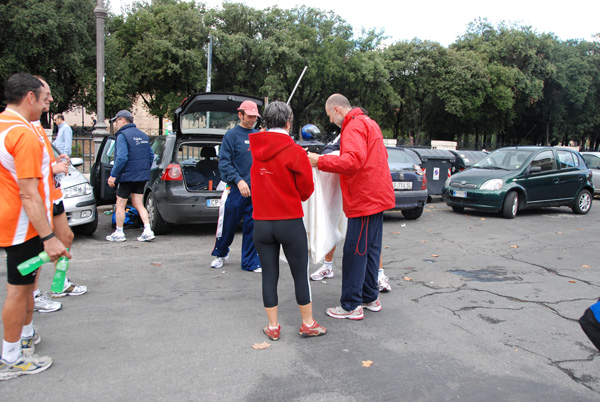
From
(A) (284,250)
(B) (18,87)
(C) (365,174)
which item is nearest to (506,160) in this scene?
(C) (365,174)

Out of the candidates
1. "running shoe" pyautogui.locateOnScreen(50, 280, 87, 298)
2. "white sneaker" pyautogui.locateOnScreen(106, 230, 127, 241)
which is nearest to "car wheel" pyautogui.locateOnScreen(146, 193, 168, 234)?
"white sneaker" pyautogui.locateOnScreen(106, 230, 127, 241)

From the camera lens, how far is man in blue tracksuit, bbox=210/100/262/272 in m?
5.68

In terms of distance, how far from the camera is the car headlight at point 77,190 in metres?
7.00

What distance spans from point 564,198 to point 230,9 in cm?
3100

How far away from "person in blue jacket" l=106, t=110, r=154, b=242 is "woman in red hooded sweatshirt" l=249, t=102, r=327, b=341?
3966mm

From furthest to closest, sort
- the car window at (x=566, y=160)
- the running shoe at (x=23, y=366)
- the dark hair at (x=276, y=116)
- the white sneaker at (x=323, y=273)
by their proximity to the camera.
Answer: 1. the car window at (x=566, y=160)
2. the white sneaker at (x=323, y=273)
3. the dark hair at (x=276, y=116)
4. the running shoe at (x=23, y=366)

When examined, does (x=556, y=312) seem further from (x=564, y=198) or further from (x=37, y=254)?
(x=564, y=198)

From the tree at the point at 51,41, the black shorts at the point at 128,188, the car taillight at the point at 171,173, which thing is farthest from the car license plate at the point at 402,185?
the tree at the point at 51,41

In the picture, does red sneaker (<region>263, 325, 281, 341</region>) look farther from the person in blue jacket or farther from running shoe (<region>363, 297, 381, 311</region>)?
the person in blue jacket

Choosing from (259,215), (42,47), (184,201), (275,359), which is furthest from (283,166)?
(42,47)

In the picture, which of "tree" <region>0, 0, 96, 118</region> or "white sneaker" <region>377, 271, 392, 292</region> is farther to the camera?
"tree" <region>0, 0, 96, 118</region>

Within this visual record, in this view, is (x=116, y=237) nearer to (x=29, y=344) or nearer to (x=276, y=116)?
(x=29, y=344)

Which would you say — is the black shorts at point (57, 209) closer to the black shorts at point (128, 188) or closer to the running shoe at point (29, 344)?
the running shoe at point (29, 344)

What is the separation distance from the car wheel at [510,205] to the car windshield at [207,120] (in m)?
6.48
